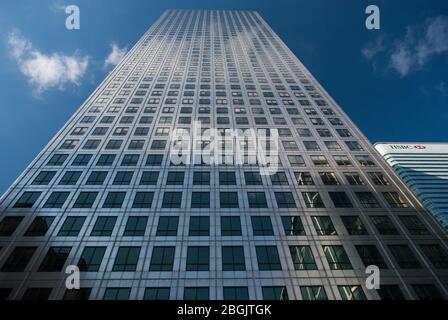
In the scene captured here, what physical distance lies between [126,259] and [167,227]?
483 cm

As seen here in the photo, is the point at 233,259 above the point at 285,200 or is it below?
below

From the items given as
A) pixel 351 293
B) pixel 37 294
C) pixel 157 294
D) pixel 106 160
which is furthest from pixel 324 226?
pixel 106 160

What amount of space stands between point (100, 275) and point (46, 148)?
21.4 metres

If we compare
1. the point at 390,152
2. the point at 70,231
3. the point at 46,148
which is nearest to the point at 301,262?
the point at 70,231

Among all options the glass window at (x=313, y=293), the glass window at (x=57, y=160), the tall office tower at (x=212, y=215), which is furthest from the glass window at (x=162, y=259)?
the glass window at (x=57, y=160)

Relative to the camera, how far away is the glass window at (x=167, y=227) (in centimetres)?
2936

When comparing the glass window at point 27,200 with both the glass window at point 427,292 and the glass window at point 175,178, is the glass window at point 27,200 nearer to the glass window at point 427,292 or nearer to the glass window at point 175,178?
the glass window at point 175,178

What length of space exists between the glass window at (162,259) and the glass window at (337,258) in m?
14.0

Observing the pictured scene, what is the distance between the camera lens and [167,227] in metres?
30.1

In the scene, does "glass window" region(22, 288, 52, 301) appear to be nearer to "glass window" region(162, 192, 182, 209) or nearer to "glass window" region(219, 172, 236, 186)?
"glass window" region(162, 192, 182, 209)

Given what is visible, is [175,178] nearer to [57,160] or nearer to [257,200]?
[257,200]

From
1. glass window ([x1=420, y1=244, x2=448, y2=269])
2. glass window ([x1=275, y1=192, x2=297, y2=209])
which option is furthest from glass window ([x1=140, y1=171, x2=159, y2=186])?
glass window ([x1=420, y1=244, x2=448, y2=269])

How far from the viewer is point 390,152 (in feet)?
369
